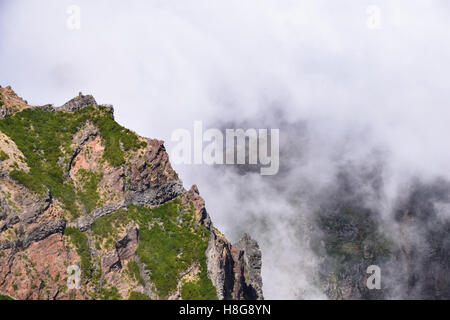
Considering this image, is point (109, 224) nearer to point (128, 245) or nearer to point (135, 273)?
point (128, 245)

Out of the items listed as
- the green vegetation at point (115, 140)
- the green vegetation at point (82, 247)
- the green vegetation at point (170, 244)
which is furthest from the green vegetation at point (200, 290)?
the green vegetation at point (115, 140)

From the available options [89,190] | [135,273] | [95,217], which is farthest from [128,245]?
[89,190]

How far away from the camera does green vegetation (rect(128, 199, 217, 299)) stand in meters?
166

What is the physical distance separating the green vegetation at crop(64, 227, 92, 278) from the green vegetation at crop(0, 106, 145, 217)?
21.2ft

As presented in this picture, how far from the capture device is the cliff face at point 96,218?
155 m

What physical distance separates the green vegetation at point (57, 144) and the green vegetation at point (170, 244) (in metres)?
19.6

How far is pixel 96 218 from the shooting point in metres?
172

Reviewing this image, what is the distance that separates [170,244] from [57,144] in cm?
5159

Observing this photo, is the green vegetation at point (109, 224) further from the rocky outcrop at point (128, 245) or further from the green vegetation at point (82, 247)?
the green vegetation at point (82, 247)
